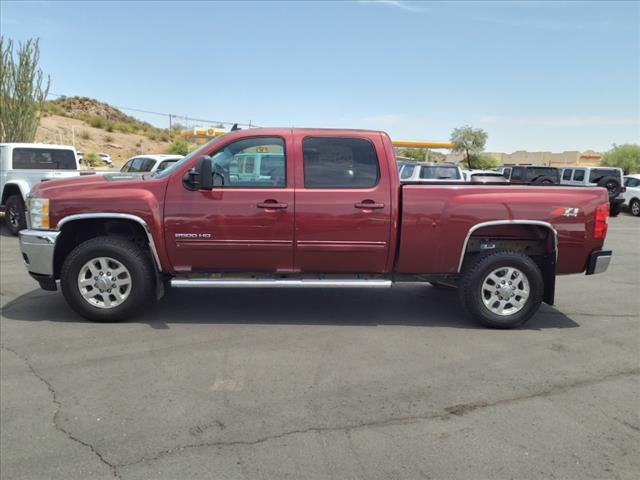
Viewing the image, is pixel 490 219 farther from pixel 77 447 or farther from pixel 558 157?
pixel 558 157

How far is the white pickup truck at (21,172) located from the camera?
34.9 feet

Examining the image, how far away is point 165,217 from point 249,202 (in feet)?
2.74

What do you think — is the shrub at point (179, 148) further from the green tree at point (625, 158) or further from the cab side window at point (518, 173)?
the green tree at point (625, 158)

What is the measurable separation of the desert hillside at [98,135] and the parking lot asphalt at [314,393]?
32798mm

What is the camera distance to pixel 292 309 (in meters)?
5.71

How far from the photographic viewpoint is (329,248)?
5008mm

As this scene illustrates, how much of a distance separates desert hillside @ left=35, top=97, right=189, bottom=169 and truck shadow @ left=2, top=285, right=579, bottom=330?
31.4 m

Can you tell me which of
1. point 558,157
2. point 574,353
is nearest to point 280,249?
point 574,353

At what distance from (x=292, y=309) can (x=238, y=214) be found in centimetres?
140

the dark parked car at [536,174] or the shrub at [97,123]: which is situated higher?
the shrub at [97,123]

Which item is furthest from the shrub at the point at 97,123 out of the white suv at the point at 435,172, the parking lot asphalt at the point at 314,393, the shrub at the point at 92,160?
the parking lot asphalt at the point at 314,393

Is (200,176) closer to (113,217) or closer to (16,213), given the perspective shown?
(113,217)

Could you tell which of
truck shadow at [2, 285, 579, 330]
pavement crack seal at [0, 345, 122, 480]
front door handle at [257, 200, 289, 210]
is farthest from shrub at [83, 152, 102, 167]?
pavement crack seal at [0, 345, 122, 480]

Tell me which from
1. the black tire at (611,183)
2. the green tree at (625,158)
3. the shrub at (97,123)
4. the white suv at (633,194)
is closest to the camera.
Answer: the black tire at (611,183)
